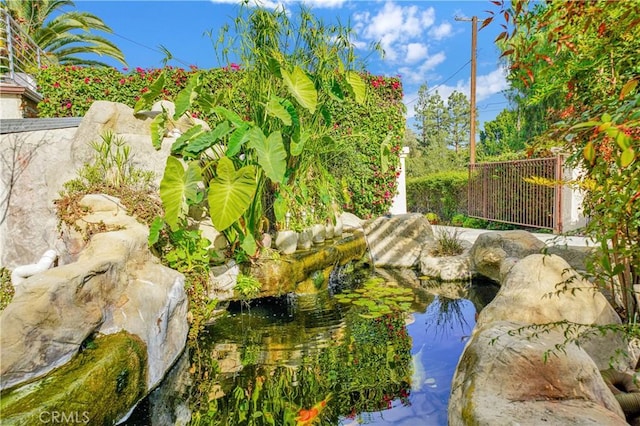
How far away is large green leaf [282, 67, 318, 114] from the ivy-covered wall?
1.47 metres

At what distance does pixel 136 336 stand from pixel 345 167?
4551 mm

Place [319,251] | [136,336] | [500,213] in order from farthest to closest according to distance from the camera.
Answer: [500,213] < [319,251] < [136,336]

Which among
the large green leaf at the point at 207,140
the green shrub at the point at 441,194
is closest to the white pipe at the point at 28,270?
the large green leaf at the point at 207,140

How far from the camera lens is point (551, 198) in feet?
24.0

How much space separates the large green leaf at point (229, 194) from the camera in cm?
280

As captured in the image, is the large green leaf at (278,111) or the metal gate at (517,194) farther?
the metal gate at (517,194)

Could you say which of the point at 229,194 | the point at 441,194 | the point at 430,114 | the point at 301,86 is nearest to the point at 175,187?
the point at 229,194

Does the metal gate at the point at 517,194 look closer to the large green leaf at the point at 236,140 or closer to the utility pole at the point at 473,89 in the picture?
the utility pole at the point at 473,89

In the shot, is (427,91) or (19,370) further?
(427,91)

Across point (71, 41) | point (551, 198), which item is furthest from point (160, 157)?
point (71, 41)

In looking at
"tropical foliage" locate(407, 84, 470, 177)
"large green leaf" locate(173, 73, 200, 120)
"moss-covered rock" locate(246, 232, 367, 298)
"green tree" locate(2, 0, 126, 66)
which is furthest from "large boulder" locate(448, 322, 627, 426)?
"tropical foliage" locate(407, 84, 470, 177)

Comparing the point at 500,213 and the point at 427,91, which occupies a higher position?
the point at 427,91

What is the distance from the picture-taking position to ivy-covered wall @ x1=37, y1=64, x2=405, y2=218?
620cm

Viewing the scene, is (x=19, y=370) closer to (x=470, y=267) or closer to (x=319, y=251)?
(x=319, y=251)
